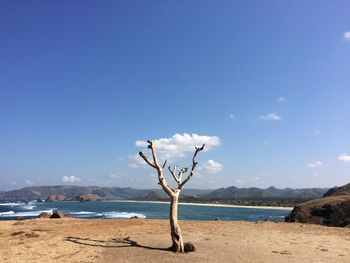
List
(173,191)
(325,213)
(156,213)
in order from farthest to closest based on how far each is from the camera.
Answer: (156,213) → (325,213) → (173,191)

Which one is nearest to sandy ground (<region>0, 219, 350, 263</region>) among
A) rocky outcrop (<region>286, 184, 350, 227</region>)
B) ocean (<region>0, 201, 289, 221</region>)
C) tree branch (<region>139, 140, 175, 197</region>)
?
tree branch (<region>139, 140, 175, 197</region>)

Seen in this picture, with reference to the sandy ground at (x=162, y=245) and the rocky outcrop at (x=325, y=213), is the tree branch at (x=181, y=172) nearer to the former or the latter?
the sandy ground at (x=162, y=245)

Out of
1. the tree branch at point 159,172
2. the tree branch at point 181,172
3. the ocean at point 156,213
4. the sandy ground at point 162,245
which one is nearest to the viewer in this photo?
the sandy ground at point 162,245

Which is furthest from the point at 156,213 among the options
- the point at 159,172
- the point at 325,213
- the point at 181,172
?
the point at 159,172

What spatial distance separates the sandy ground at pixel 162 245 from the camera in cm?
1830

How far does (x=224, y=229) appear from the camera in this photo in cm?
2975

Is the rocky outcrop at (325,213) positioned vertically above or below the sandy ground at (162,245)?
above

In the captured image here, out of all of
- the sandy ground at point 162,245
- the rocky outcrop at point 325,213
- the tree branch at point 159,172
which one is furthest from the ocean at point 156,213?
the tree branch at point 159,172

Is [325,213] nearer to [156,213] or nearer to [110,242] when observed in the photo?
[110,242]

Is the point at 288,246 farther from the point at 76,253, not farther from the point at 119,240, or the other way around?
the point at 76,253

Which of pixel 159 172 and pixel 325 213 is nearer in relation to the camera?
pixel 159 172

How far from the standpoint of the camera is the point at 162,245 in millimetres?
21297

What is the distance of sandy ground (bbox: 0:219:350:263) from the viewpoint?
1830cm

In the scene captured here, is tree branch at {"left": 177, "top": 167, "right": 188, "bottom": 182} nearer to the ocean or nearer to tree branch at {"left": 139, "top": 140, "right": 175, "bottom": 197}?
tree branch at {"left": 139, "top": 140, "right": 175, "bottom": 197}
